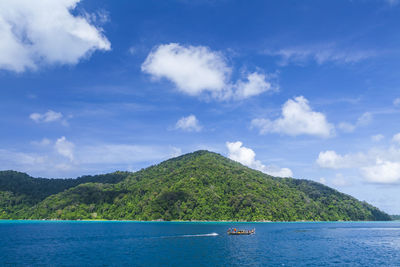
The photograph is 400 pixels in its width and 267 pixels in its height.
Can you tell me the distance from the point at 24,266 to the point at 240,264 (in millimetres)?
52576

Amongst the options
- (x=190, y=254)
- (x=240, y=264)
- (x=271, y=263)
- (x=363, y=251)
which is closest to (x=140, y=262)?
(x=190, y=254)

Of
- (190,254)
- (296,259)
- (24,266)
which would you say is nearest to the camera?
(24,266)

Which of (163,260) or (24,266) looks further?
(163,260)

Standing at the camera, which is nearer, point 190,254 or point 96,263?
point 96,263

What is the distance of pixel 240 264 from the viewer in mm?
80750

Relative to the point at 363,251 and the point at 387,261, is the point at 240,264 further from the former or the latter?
the point at 363,251

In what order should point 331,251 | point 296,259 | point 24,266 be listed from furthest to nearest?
point 331,251 < point 296,259 < point 24,266

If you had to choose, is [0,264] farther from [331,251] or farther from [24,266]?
[331,251]

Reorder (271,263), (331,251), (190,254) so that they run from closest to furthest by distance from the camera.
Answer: (271,263)
(190,254)
(331,251)

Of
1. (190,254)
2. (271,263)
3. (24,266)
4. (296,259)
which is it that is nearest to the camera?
(24,266)

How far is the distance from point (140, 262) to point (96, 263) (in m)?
10.8

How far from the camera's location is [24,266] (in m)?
76.4

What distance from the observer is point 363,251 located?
108375mm

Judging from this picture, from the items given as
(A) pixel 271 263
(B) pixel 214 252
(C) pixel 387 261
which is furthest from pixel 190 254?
(C) pixel 387 261
